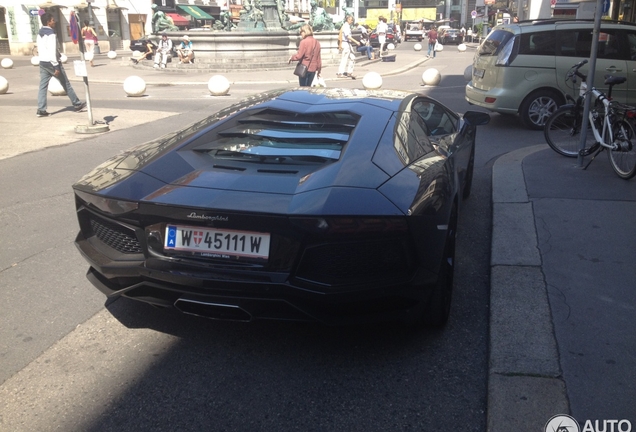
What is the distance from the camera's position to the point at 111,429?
3.11 meters

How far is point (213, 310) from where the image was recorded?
348 cm

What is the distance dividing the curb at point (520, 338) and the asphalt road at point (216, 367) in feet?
0.35

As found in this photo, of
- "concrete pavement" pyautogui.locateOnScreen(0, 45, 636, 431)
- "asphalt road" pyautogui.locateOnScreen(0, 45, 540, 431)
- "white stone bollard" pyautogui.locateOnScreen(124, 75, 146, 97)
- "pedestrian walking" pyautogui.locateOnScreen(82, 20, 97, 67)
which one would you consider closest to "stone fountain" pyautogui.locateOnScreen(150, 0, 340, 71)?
"pedestrian walking" pyautogui.locateOnScreen(82, 20, 97, 67)

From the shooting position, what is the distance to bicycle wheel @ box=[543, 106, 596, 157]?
8664 mm

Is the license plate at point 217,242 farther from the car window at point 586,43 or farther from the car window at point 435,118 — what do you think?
the car window at point 586,43

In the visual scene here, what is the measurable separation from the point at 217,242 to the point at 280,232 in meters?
0.35

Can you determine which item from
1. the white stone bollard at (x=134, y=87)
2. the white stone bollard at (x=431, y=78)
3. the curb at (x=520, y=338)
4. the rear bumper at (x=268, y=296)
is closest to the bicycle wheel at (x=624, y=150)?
the curb at (x=520, y=338)

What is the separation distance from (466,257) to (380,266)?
2153 mm

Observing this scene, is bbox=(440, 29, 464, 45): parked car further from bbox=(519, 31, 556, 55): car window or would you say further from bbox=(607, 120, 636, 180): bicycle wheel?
bbox=(607, 120, 636, 180): bicycle wheel

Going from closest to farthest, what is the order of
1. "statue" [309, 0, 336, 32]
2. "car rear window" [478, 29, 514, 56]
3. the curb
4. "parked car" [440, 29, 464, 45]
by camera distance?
the curb
"car rear window" [478, 29, 514, 56]
"statue" [309, 0, 336, 32]
"parked car" [440, 29, 464, 45]

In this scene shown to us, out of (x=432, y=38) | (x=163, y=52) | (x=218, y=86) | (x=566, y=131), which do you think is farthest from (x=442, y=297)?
(x=432, y=38)

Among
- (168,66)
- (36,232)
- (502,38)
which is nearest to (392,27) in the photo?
(168,66)

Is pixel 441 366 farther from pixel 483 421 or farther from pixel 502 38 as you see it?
pixel 502 38

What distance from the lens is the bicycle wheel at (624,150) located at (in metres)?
7.24
